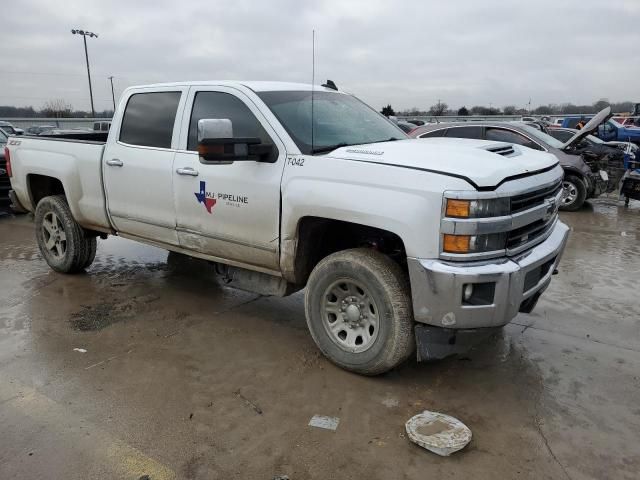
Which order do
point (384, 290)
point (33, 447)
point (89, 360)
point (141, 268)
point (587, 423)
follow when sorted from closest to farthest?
point (33, 447) → point (587, 423) → point (384, 290) → point (89, 360) → point (141, 268)

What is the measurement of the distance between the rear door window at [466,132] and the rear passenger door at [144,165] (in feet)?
22.8

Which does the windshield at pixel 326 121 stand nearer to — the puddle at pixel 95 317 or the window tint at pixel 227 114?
A: the window tint at pixel 227 114

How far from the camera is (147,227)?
4.81 meters

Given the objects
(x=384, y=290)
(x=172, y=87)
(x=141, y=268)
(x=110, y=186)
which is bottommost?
(x=141, y=268)

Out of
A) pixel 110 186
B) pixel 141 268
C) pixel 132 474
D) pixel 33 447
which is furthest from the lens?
pixel 141 268

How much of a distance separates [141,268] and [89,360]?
99.0 inches

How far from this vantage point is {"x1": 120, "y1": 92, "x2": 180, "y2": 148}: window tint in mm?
4637

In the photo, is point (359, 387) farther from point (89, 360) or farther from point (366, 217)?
point (89, 360)

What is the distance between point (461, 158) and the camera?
3264mm

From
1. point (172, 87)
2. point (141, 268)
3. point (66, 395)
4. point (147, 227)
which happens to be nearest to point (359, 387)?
point (66, 395)

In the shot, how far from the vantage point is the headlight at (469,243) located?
2998mm

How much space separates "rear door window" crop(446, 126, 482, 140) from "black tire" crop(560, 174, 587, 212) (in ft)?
6.95

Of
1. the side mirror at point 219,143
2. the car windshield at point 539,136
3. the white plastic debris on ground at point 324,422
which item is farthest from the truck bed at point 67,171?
the car windshield at point 539,136

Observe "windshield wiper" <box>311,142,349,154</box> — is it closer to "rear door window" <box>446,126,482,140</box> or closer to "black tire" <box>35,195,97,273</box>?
"black tire" <box>35,195,97,273</box>
